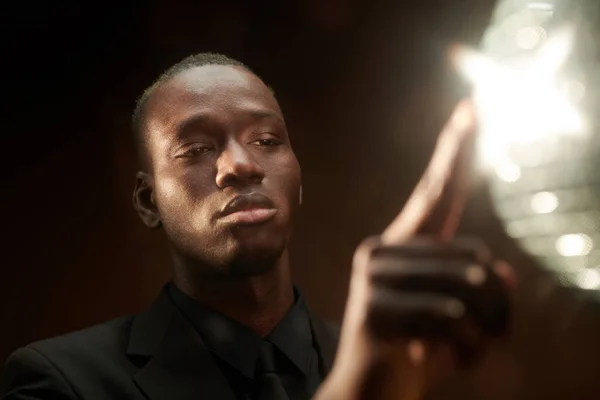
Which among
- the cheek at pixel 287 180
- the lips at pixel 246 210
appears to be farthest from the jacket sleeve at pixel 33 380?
the cheek at pixel 287 180

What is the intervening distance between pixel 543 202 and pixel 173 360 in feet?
2.44

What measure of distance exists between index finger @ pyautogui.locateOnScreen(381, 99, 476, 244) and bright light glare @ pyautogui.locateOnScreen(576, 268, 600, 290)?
1.88 feet

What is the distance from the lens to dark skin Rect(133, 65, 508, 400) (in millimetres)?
919

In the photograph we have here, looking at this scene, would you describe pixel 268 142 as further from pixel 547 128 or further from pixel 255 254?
pixel 547 128

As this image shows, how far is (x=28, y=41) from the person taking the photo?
1625mm

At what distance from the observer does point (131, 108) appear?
5.25ft

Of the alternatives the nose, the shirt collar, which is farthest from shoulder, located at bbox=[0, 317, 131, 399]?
the nose

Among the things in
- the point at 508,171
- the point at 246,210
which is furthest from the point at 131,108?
the point at 508,171

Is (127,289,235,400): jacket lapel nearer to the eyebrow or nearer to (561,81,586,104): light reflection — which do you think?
the eyebrow

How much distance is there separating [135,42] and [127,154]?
0.89ft

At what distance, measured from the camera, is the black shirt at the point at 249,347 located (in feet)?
3.93

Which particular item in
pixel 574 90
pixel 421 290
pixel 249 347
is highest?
pixel 574 90

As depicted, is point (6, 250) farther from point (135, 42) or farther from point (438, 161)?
point (438, 161)

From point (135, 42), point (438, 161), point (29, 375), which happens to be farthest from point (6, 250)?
point (438, 161)
